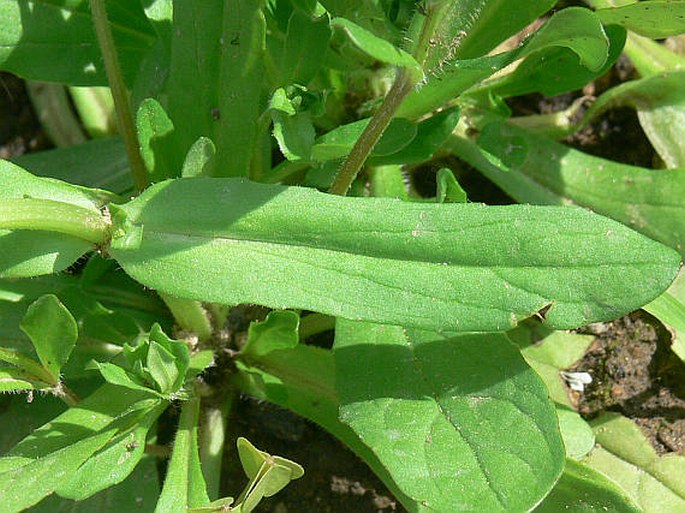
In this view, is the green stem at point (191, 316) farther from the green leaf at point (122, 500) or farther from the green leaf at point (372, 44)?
the green leaf at point (372, 44)

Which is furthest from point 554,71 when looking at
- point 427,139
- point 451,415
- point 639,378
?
point 451,415

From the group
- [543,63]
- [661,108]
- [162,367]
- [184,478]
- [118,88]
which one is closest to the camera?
[162,367]

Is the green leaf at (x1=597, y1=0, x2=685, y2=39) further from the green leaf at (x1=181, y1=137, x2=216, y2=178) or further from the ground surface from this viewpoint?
the green leaf at (x1=181, y1=137, x2=216, y2=178)

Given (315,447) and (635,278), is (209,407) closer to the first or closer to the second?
(315,447)

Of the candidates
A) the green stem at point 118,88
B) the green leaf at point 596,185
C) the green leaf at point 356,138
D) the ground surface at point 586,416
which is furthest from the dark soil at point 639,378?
the green stem at point 118,88

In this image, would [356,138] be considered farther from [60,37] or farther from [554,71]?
[60,37]

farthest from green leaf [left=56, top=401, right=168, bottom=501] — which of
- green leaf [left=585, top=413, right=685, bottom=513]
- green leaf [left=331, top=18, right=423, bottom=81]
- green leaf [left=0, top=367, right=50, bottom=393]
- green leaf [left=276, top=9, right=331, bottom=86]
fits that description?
green leaf [left=585, top=413, right=685, bottom=513]
